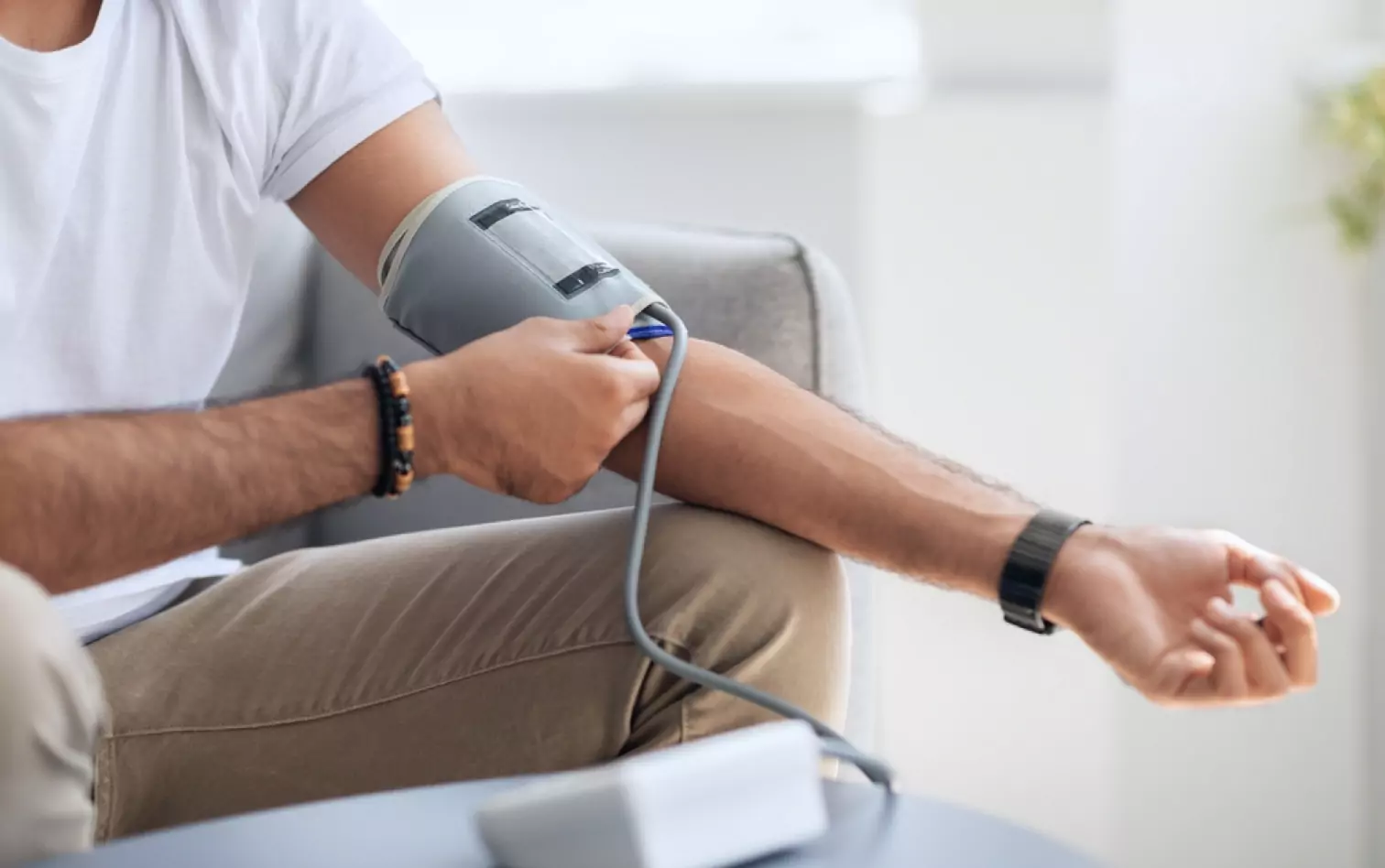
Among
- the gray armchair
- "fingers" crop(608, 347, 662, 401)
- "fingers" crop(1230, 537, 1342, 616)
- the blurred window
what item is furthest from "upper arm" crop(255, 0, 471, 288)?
"fingers" crop(1230, 537, 1342, 616)

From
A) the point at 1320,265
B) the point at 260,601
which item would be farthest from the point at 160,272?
the point at 1320,265

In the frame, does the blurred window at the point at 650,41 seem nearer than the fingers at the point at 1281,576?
No

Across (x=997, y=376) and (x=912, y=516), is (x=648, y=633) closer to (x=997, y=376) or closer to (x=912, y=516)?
(x=912, y=516)

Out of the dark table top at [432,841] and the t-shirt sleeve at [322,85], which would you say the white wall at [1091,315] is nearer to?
the t-shirt sleeve at [322,85]

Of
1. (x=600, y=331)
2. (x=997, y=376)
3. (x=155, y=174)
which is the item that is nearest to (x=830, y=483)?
(x=600, y=331)

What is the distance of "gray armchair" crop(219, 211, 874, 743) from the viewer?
1115mm

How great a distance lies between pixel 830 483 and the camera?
2.89ft

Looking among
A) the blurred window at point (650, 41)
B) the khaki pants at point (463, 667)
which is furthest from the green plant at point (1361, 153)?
the khaki pants at point (463, 667)

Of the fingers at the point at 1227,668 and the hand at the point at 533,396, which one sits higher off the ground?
the hand at the point at 533,396

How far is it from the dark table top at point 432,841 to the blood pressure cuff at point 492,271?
0.38 metres

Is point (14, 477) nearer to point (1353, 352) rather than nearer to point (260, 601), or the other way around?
point (260, 601)

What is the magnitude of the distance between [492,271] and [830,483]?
0.82 ft

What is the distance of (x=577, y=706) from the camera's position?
84 cm

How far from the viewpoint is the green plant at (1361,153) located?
152 centimetres
